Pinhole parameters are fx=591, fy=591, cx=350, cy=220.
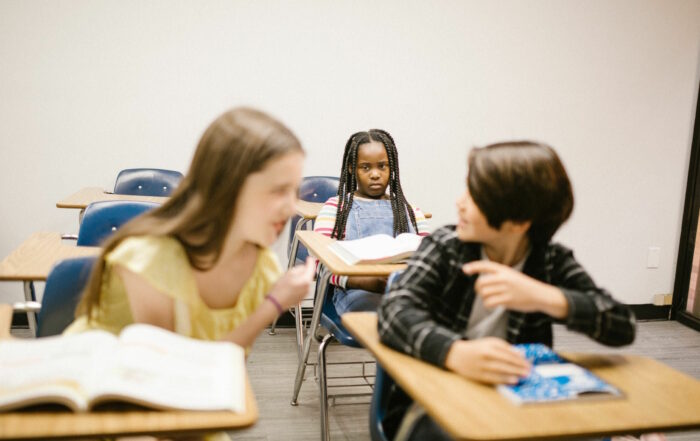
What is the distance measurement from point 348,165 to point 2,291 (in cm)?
219

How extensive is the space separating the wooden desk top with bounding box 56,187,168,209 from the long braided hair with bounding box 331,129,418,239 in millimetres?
785

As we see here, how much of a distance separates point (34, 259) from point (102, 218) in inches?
10.9

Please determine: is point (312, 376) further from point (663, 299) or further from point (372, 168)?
point (663, 299)

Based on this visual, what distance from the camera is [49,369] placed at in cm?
80

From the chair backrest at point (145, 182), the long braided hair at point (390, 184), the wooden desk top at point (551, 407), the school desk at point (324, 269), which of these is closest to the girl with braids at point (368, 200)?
the long braided hair at point (390, 184)

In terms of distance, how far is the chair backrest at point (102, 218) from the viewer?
2025 mm

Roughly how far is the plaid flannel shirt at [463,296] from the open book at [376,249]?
0.56 m

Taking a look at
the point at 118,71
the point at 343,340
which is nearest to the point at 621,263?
the point at 343,340

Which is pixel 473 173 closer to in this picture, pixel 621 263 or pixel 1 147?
pixel 1 147

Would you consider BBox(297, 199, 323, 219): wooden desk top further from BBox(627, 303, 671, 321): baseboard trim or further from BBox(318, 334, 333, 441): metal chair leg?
BBox(627, 303, 671, 321): baseboard trim

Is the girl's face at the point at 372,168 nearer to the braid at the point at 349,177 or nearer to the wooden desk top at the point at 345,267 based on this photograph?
the braid at the point at 349,177

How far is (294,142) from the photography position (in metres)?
1.16

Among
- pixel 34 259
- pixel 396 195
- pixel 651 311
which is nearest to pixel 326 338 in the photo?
pixel 396 195

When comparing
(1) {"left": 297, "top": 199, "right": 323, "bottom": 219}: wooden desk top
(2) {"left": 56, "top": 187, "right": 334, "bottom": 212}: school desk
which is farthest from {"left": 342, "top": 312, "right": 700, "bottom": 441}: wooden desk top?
(2) {"left": 56, "top": 187, "right": 334, "bottom": 212}: school desk
